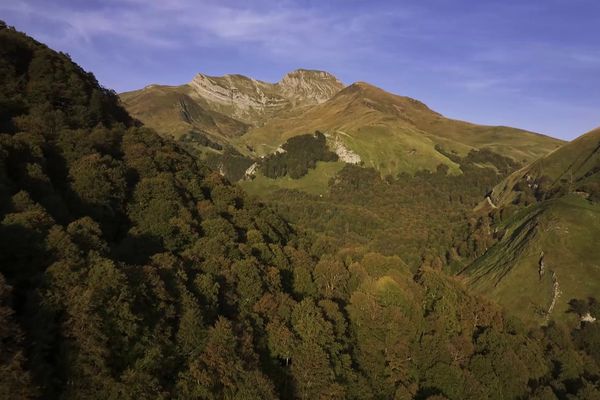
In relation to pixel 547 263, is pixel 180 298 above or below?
above

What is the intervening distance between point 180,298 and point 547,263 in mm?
96255

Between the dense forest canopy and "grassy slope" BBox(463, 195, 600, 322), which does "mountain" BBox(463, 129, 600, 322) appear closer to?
"grassy slope" BBox(463, 195, 600, 322)

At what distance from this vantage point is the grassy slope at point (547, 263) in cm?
10269

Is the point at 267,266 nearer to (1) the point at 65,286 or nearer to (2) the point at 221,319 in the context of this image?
(2) the point at 221,319

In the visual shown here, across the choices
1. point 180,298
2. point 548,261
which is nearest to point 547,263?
point 548,261

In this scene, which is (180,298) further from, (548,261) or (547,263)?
(548,261)

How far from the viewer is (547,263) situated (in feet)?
361

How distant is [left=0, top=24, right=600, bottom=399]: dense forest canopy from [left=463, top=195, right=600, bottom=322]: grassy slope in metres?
12.6

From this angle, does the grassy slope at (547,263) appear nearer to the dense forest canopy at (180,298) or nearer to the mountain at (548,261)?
the mountain at (548,261)

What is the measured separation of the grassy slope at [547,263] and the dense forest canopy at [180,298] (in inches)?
495

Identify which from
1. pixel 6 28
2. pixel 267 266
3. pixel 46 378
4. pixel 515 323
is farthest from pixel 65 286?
pixel 515 323

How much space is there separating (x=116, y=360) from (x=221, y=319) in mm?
10494

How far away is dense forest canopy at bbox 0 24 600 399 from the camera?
30.9 metres

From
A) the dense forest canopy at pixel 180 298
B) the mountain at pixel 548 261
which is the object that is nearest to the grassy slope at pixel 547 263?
the mountain at pixel 548 261
